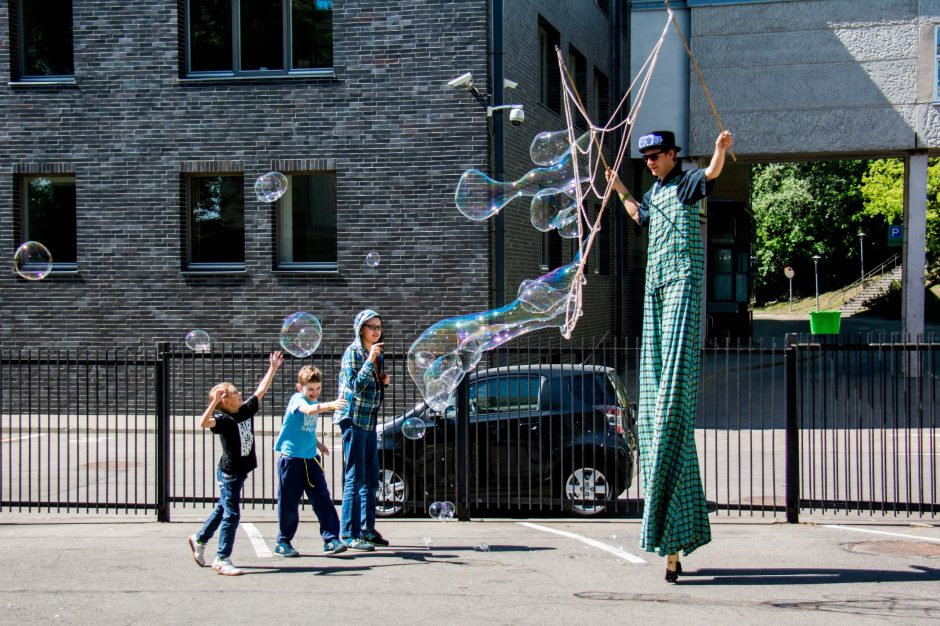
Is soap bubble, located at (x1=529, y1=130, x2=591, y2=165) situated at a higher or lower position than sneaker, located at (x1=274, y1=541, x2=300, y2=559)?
higher

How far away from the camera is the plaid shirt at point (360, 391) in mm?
7375

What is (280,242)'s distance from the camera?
17297 mm

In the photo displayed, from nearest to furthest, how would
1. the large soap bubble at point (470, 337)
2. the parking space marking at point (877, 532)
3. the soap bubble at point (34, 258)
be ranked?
the parking space marking at point (877, 532) < the large soap bubble at point (470, 337) < the soap bubble at point (34, 258)

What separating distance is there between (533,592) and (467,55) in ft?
39.0

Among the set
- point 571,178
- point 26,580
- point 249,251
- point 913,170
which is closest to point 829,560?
point 571,178

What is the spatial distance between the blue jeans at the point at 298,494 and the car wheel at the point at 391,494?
168cm

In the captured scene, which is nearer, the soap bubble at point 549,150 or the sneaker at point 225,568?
the sneaker at point 225,568

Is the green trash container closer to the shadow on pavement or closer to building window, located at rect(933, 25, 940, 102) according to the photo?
building window, located at rect(933, 25, 940, 102)

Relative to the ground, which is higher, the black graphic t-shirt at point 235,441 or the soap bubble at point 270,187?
the soap bubble at point 270,187

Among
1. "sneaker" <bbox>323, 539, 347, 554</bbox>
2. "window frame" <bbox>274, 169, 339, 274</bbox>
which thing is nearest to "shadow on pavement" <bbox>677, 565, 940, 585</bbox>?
"sneaker" <bbox>323, 539, 347, 554</bbox>

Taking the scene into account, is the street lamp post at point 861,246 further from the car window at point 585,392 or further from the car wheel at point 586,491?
the car wheel at point 586,491

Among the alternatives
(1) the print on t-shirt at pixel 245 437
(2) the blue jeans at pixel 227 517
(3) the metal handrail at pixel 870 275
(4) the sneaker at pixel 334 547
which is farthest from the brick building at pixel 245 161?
(3) the metal handrail at pixel 870 275

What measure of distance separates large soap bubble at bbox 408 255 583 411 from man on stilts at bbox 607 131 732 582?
1.62 m

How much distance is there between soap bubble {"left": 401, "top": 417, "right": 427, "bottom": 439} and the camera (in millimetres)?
8625
